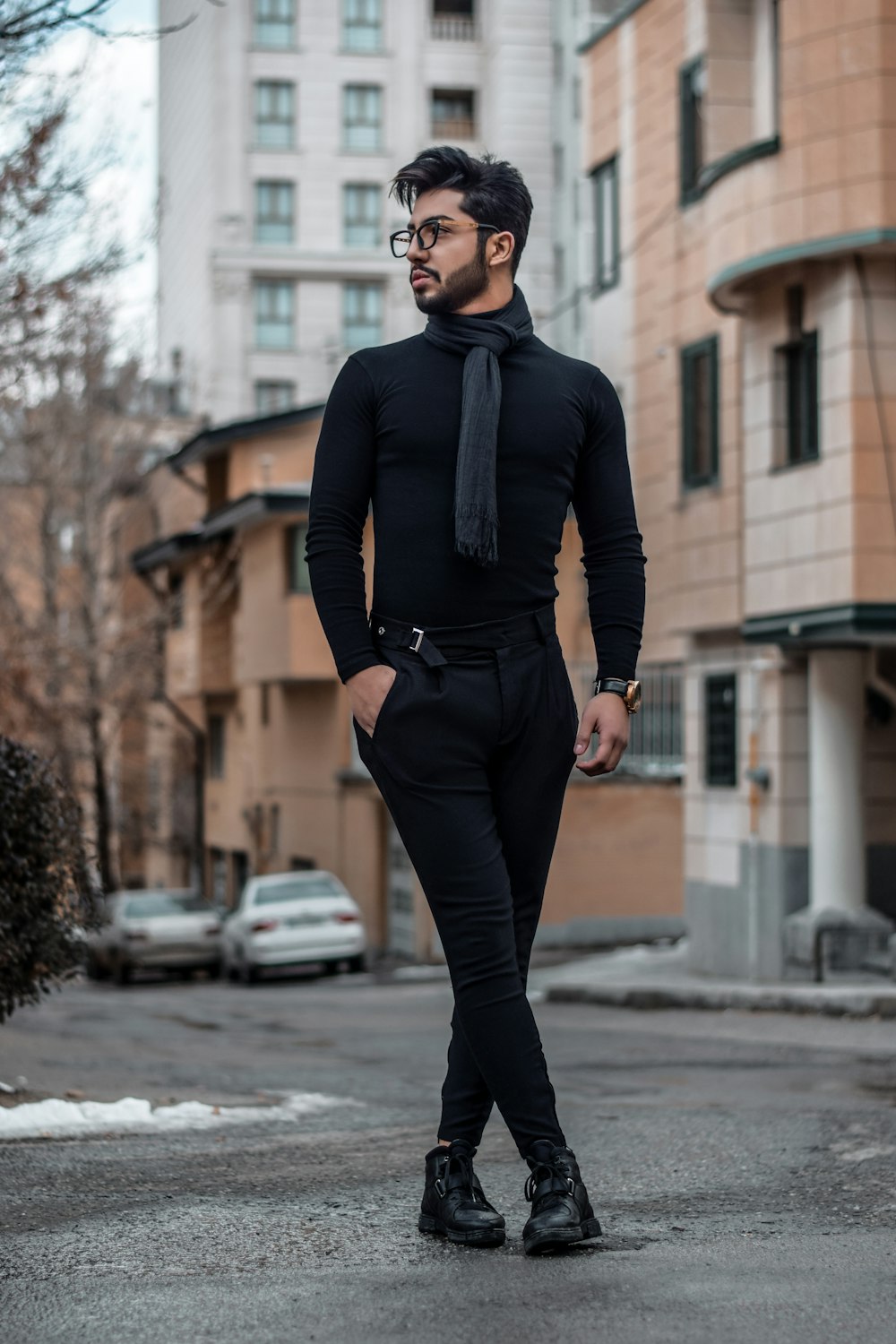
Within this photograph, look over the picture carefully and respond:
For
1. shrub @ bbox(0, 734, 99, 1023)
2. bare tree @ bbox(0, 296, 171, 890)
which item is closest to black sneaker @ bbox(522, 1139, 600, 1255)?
shrub @ bbox(0, 734, 99, 1023)

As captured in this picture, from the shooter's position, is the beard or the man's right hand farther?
the beard

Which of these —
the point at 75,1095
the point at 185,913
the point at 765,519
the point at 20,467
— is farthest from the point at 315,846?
the point at 75,1095

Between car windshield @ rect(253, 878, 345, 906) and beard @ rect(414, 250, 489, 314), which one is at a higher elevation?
beard @ rect(414, 250, 489, 314)

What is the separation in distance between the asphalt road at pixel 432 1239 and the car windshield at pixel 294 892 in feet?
71.4

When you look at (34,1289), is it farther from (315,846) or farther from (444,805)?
(315,846)

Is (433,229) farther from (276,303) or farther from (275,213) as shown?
(275,213)

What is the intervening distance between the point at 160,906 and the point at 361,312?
105 feet

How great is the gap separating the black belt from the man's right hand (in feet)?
0.24

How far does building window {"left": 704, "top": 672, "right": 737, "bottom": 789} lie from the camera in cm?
2189

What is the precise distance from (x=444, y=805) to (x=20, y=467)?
115ft

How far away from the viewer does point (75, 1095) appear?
7.69m

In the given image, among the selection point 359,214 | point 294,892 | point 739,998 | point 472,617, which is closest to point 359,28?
point 359,214

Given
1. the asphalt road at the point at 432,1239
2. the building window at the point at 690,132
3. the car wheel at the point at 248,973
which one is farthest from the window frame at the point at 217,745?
the asphalt road at the point at 432,1239

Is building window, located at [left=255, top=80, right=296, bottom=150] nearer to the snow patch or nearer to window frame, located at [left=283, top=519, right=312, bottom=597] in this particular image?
window frame, located at [left=283, top=519, right=312, bottom=597]
